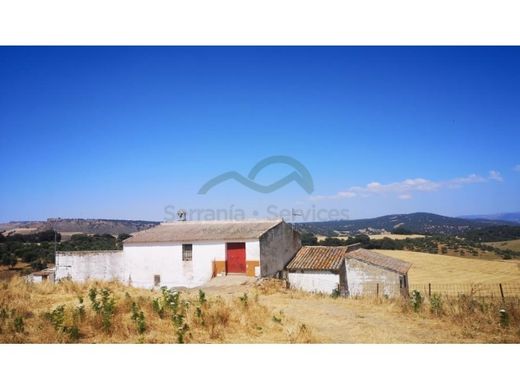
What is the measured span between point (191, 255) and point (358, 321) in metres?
13.6

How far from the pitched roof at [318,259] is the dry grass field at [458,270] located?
12.5m

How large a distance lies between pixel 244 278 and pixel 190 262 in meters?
3.68

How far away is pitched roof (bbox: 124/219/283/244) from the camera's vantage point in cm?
2184

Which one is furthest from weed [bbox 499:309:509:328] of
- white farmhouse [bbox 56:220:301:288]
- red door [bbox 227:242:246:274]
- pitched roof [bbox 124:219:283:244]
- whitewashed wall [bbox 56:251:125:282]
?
whitewashed wall [bbox 56:251:125:282]

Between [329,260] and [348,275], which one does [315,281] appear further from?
[348,275]

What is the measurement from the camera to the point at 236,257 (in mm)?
21594

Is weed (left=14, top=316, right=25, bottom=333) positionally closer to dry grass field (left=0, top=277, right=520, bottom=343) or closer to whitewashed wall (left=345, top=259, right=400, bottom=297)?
dry grass field (left=0, top=277, right=520, bottom=343)

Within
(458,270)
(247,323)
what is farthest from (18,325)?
(458,270)

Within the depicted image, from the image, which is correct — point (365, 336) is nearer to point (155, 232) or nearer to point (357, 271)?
point (357, 271)

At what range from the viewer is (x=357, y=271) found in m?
21.7

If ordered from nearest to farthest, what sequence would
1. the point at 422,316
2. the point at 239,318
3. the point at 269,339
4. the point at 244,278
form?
the point at 269,339
the point at 239,318
the point at 422,316
the point at 244,278

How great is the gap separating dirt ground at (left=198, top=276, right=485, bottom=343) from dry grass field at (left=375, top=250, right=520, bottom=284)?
21.6 meters

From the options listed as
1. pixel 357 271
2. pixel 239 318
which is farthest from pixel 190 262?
pixel 239 318
